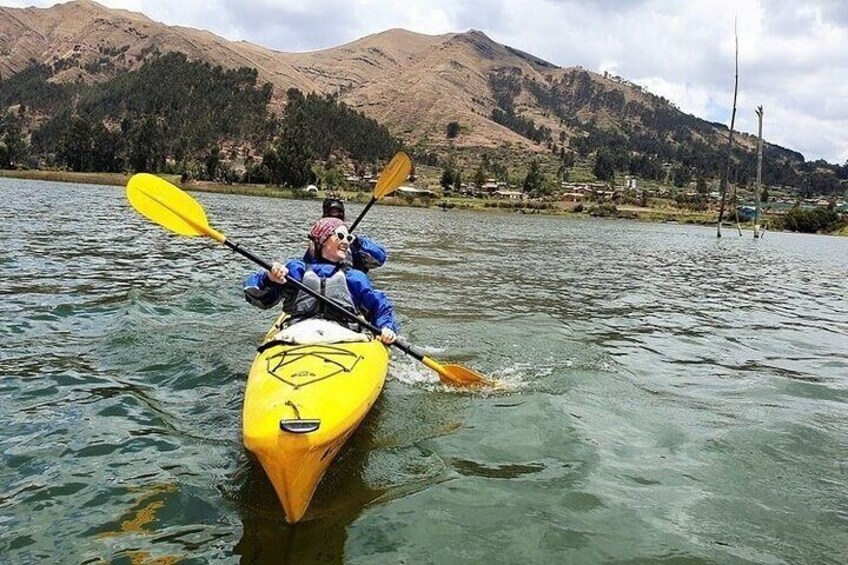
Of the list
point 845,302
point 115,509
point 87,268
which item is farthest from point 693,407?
point 845,302

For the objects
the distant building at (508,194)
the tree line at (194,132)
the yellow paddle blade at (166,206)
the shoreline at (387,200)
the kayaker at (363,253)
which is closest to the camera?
the yellow paddle blade at (166,206)

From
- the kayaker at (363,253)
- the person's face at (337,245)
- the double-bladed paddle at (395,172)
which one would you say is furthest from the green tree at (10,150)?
the person's face at (337,245)

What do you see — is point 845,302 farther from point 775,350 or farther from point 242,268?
point 242,268

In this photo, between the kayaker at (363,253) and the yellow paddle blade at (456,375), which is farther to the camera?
the kayaker at (363,253)

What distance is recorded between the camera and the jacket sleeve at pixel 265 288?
26.1ft

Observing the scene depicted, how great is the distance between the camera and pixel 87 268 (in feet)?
52.9

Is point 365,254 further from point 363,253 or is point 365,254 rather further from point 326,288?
point 326,288

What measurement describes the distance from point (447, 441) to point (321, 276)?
2578 millimetres

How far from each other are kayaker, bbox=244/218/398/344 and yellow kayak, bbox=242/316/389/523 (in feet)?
2.98

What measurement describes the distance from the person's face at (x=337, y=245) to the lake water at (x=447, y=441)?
192 cm

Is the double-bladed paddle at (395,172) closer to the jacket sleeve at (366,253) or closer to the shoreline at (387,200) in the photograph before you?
the jacket sleeve at (366,253)

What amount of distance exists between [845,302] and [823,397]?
544 inches

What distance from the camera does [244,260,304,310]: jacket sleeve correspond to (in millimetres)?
7945

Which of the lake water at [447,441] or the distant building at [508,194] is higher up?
the distant building at [508,194]
